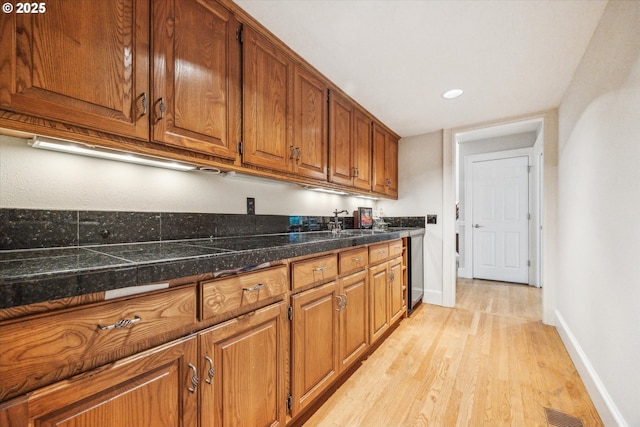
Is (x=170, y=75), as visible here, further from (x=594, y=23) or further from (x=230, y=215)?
(x=594, y=23)

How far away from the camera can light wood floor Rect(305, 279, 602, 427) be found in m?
1.46

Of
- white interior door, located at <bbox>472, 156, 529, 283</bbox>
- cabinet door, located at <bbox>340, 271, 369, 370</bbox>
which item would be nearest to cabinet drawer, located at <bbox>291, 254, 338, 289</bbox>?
cabinet door, located at <bbox>340, 271, 369, 370</bbox>

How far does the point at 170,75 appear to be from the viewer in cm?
116

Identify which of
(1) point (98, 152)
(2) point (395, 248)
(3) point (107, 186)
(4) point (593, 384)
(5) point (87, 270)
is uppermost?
(1) point (98, 152)

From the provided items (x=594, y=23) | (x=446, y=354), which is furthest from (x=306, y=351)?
(x=594, y=23)

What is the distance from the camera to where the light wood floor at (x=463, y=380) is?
4.80 ft

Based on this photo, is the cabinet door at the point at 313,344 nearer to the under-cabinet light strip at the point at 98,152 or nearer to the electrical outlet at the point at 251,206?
the electrical outlet at the point at 251,206

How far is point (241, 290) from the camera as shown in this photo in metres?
1.03

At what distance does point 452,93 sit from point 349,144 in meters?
1.02

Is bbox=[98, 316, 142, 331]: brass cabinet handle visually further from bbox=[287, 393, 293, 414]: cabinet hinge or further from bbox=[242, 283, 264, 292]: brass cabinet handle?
bbox=[287, 393, 293, 414]: cabinet hinge

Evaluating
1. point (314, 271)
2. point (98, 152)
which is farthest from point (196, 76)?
point (314, 271)

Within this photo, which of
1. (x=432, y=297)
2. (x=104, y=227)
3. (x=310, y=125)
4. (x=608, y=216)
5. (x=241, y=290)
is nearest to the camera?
(x=241, y=290)

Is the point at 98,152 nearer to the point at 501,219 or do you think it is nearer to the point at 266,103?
the point at 266,103

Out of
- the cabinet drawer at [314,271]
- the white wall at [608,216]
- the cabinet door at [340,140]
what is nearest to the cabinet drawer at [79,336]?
the cabinet drawer at [314,271]
